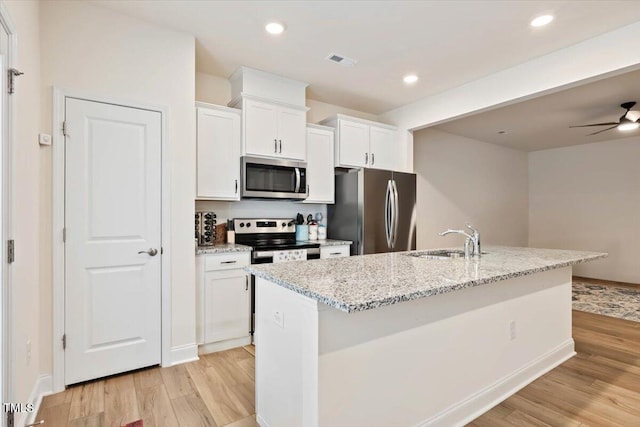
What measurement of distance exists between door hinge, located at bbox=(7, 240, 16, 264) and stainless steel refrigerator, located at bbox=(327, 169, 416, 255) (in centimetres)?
293

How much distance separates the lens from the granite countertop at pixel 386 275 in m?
1.32

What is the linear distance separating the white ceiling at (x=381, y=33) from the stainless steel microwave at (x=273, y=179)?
3.09 feet

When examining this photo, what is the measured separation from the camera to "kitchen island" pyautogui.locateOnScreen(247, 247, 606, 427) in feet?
4.61

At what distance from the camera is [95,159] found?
2.38m

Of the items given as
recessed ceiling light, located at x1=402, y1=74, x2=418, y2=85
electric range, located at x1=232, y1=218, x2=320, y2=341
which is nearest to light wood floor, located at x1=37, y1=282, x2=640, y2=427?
electric range, located at x1=232, y1=218, x2=320, y2=341

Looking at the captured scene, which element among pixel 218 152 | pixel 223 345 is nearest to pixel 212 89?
pixel 218 152

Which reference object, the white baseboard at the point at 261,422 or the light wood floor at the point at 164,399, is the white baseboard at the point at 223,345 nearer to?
the light wood floor at the point at 164,399

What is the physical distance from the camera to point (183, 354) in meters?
2.70

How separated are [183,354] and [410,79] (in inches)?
137

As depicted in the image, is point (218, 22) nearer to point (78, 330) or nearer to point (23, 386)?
point (78, 330)

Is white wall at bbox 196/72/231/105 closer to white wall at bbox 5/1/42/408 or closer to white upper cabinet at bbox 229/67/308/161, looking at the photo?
white upper cabinet at bbox 229/67/308/161

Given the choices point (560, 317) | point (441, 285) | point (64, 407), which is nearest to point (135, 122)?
point (64, 407)

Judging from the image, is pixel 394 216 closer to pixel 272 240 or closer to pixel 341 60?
pixel 272 240

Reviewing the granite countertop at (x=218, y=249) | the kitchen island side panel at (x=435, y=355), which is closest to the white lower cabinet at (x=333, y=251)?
the granite countertop at (x=218, y=249)
